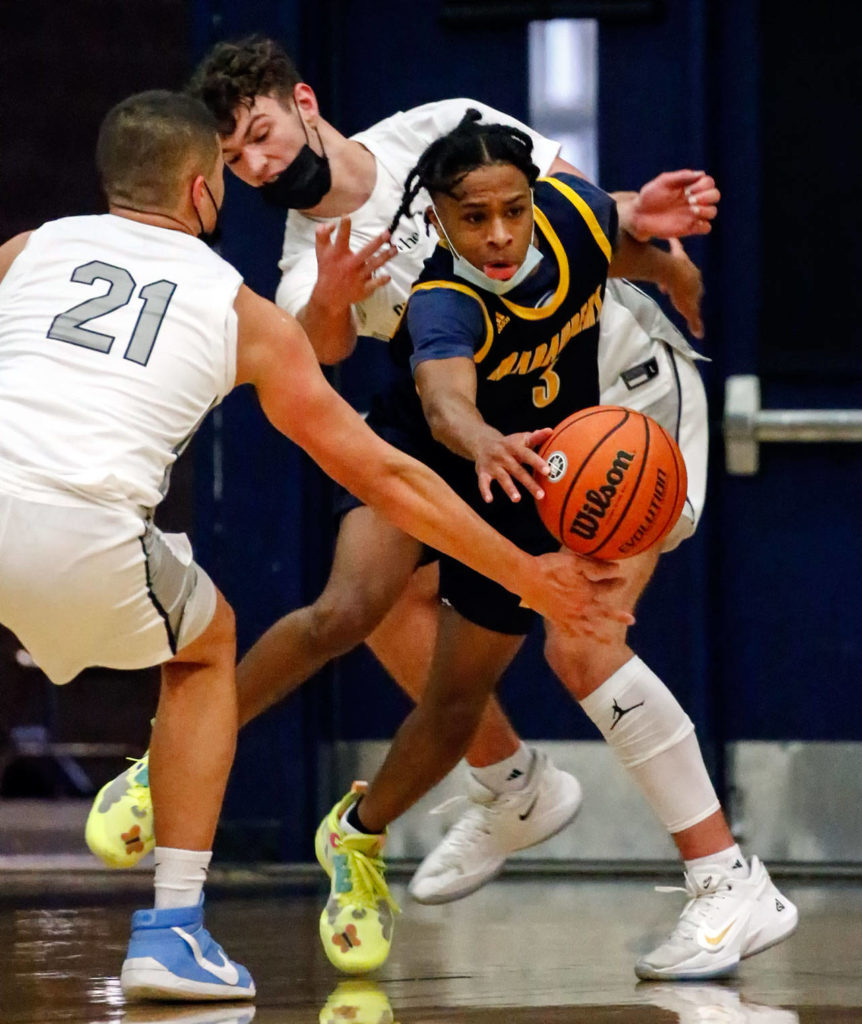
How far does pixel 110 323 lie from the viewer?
314 centimetres

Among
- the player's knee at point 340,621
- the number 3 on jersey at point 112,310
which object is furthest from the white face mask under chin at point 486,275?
the player's knee at point 340,621

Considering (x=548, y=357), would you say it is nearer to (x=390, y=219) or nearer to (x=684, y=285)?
(x=684, y=285)

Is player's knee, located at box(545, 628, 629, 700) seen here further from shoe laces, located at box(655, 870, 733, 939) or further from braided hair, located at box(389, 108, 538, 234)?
braided hair, located at box(389, 108, 538, 234)

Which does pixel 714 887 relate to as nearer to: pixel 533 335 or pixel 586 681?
pixel 586 681

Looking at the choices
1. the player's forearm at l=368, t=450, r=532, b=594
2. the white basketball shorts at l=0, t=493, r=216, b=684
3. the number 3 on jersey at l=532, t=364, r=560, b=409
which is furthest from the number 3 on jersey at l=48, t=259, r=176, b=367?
the number 3 on jersey at l=532, t=364, r=560, b=409

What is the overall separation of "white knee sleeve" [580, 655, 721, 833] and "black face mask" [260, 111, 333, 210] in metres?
1.39

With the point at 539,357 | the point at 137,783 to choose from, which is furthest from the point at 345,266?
the point at 137,783

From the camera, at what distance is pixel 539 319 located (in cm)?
368

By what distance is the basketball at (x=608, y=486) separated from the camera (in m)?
3.35

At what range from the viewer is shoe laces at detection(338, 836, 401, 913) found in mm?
Answer: 3791

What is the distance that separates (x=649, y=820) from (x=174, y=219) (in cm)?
278

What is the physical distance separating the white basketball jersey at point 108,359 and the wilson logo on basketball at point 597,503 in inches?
27.5

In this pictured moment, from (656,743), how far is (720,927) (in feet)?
1.28

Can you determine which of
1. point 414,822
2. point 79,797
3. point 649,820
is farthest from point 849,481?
point 79,797
